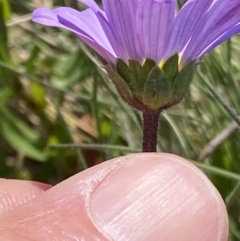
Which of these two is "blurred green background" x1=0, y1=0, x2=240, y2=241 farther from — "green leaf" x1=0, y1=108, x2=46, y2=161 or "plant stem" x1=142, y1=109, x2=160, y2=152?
"plant stem" x1=142, y1=109, x2=160, y2=152

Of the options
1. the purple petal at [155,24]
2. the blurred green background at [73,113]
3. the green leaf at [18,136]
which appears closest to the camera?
the purple petal at [155,24]

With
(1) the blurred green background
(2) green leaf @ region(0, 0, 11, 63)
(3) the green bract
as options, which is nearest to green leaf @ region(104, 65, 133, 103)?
(3) the green bract

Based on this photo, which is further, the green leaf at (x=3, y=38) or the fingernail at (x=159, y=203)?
the green leaf at (x=3, y=38)

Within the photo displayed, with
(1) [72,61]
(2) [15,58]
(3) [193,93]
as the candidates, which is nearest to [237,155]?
(3) [193,93]

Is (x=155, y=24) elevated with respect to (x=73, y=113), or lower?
elevated

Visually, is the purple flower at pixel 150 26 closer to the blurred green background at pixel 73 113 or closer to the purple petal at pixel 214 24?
the purple petal at pixel 214 24

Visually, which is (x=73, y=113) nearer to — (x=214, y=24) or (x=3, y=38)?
(x=3, y=38)

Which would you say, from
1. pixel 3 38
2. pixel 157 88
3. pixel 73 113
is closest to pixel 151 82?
pixel 157 88

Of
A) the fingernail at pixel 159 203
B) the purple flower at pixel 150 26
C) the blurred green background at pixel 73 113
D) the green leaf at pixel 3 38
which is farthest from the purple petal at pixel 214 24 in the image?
the green leaf at pixel 3 38
